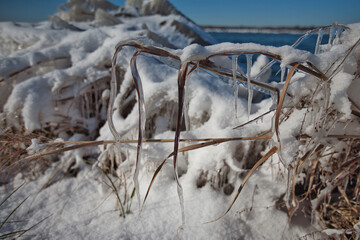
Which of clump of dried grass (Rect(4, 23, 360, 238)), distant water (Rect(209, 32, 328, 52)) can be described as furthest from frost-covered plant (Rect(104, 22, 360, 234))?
distant water (Rect(209, 32, 328, 52))

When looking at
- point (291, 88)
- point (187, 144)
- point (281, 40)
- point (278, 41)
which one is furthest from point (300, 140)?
point (281, 40)

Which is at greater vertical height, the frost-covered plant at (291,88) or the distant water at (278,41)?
the distant water at (278,41)

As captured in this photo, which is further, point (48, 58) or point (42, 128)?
point (48, 58)

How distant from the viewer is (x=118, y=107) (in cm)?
138

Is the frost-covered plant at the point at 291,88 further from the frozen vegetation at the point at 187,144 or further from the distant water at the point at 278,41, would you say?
the distant water at the point at 278,41

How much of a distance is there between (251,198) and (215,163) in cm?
21

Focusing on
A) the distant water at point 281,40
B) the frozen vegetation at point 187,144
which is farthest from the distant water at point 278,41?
the frozen vegetation at point 187,144

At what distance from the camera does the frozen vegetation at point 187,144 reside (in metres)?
0.63

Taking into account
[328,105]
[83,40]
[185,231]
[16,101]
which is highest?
[83,40]

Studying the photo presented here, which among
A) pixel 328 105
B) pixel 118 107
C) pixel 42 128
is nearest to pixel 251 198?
pixel 328 105

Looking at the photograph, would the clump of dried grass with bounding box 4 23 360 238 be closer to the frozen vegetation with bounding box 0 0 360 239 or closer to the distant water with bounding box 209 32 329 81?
the frozen vegetation with bounding box 0 0 360 239

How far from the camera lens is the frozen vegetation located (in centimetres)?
63

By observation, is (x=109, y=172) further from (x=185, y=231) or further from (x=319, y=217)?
(x=319, y=217)

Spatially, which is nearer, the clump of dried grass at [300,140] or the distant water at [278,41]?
the clump of dried grass at [300,140]
